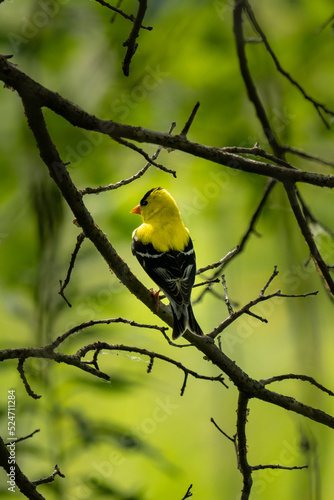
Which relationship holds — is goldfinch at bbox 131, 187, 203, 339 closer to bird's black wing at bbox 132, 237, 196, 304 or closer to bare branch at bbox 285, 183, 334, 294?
bird's black wing at bbox 132, 237, 196, 304

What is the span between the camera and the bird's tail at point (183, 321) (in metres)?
2.71

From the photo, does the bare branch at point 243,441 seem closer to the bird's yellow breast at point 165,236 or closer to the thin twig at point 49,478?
the thin twig at point 49,478

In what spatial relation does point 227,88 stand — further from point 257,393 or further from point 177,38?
point 257,393

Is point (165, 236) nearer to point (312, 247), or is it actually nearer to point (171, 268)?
point (171, 268)

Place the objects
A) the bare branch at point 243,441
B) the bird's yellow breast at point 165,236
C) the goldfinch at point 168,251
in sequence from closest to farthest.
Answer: the bare branch at point 243,441
the goldfinch at point 168,251
the bird's yellow breast at point 165,236

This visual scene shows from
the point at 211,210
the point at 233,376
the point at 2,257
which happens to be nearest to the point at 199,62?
the point at 211,210

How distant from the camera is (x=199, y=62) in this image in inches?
100

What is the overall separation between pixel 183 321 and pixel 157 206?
6.26 feet

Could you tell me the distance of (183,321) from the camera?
2.83m

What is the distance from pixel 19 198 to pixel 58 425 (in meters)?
1.10

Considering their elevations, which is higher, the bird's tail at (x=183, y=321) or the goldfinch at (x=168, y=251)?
the goldfinch at (x=168, y=251)

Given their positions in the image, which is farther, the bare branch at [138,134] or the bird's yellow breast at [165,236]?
the bird's yellow breast at [165,236]

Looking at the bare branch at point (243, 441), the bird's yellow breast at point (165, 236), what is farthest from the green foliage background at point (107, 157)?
the bird's yellow breast at point (165, 236)

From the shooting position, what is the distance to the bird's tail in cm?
271
